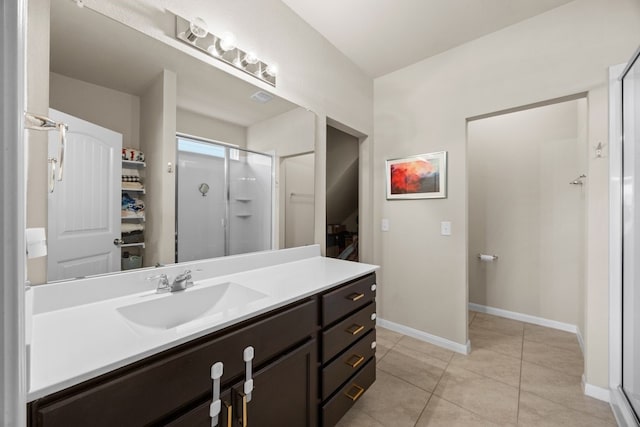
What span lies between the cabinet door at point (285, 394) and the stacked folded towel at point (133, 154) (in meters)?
1.01

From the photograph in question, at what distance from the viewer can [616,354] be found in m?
1.57

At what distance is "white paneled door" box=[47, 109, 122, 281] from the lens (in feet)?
3.13

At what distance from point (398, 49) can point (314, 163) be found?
4.17 ft

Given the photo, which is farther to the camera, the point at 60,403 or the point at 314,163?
the point at 314,163

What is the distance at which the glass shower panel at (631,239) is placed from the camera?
4.63ft

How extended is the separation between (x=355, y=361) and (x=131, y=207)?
4.42 ft

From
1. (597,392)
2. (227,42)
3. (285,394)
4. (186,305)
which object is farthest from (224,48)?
(597,392)

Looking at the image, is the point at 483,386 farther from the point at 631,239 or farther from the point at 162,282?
the point at 162,282

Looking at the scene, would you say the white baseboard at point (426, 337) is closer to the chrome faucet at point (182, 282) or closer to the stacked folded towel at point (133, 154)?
the chrome faucet at point (182, 282)

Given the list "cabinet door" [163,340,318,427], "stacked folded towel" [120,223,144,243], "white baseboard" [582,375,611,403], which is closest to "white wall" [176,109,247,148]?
"stacked folded towel" [120,223,144,243]

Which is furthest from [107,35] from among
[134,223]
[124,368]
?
[124,368]

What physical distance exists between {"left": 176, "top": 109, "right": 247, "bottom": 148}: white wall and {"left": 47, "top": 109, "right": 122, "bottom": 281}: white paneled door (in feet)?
0.99

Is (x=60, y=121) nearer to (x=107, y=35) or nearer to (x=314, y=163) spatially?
(x=107, y=35)

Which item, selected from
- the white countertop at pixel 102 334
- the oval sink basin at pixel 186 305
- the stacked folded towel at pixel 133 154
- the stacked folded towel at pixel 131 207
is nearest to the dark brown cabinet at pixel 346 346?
the white countertop at pixel 102 334
